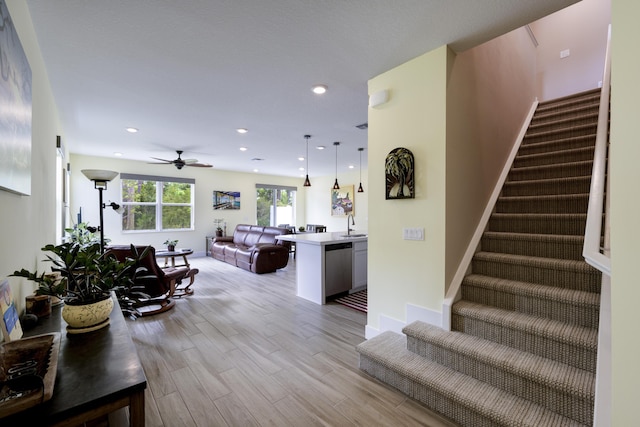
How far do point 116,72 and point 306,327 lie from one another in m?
3.24

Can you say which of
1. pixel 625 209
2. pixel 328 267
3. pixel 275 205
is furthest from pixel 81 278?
pixel 275 205

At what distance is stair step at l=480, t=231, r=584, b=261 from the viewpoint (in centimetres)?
231

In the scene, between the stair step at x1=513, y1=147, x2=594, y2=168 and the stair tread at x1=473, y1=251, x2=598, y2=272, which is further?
the stair step at x1=513, y1=147, x2=594, y2=168

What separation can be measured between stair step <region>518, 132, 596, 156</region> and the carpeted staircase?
103 mm

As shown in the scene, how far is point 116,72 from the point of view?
2.63 meters

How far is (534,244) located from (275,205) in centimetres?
844

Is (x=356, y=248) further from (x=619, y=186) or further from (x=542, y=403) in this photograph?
(x=619, y=186)

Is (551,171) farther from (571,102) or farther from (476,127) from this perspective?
(571,102)

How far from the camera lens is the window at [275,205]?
9727mm

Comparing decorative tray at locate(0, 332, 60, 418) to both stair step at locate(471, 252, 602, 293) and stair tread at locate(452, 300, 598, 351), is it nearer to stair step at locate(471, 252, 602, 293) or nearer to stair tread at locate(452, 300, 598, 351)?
stair tread at locate(452, 300, 598, 351)

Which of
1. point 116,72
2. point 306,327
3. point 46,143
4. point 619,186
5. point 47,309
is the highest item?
point 116,72

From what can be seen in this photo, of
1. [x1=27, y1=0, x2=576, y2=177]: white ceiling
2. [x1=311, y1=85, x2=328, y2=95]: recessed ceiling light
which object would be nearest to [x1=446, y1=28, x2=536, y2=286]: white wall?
[x1=27, y1=0, x2=576, y2=177]: white ceiling

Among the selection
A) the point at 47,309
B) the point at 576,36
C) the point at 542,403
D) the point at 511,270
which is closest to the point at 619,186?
the point at 542,403

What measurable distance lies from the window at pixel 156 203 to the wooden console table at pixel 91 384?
6.76 m
